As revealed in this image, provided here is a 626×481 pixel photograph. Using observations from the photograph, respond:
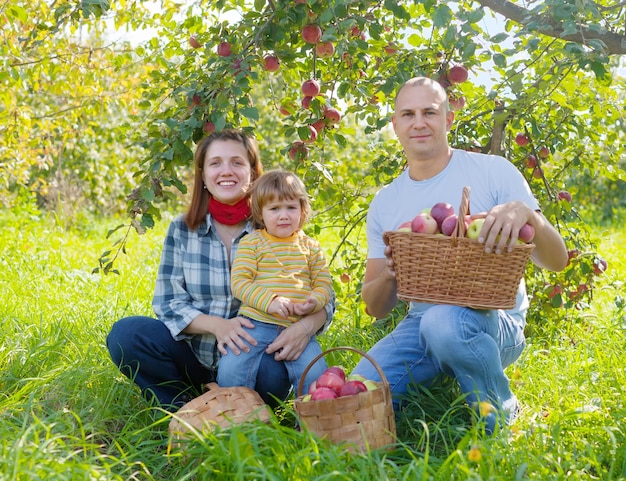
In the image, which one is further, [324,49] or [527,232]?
[324,49]

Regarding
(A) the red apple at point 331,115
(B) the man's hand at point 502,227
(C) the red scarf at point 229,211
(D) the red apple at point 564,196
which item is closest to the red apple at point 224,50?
(A) the red apple at point 331,115

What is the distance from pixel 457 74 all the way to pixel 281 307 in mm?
1311

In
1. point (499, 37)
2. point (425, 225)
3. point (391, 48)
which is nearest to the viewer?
point (425, 225)

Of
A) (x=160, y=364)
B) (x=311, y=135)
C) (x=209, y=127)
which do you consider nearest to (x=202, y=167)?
(x=209, y=127)

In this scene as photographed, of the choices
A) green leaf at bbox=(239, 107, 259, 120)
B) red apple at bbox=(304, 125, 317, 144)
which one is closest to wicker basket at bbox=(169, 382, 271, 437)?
green leaf at bbox=(239, 107, 259, 120)

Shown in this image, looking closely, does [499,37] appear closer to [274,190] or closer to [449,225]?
[449,225]

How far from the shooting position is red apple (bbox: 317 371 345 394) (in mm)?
2252

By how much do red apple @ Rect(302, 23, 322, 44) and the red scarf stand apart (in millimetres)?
708

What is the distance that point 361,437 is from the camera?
2131 mm

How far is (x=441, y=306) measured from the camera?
2.32 metres

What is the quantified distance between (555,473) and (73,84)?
465 centimetres

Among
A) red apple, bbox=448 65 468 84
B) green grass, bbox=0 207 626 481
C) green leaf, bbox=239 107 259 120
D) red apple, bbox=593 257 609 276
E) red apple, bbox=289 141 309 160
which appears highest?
red apple, bbox=448 65 468 84

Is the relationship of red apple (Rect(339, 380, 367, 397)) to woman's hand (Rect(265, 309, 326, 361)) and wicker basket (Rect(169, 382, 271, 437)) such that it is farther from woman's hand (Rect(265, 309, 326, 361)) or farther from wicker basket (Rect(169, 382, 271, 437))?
woman's hand (Rect(265, 309, 326, 361))

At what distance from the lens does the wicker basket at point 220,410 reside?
2.27 m
